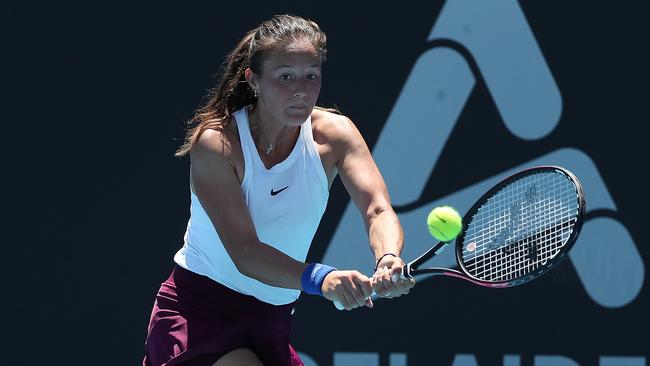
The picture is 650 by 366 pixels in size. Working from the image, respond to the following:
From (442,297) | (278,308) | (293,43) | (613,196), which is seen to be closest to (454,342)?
(442,297)

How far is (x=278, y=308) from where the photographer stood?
144 inches

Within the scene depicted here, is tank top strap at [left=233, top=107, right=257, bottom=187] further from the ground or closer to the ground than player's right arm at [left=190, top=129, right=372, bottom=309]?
further from the ground

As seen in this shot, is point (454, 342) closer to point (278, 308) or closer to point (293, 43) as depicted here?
point (278, 308)

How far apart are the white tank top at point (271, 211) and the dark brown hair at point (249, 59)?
0.22 ft

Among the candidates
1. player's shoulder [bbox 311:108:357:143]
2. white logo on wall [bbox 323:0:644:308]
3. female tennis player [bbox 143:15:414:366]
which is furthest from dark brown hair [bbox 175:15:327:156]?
white logo on wall [bbox 323:0:644:308]

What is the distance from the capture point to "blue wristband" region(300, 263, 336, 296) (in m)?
3.16

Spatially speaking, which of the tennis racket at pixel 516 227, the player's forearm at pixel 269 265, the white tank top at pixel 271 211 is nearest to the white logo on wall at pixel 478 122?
the tennis racket at pixel 516 227

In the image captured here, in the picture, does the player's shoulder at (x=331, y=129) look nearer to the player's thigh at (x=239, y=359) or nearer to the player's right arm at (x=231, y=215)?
the player's right arm at (x=231, y=215)

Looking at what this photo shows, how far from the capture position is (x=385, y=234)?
11.1 ft

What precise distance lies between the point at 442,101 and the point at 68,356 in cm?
197

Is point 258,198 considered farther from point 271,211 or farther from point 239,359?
point 239,359

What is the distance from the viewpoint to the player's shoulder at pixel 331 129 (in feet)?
12.0

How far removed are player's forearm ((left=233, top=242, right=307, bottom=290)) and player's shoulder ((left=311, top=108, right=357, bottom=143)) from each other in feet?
1.55

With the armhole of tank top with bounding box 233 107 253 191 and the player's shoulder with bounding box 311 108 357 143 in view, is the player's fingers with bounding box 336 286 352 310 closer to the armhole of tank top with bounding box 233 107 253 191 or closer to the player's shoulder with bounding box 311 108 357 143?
the armhole of tank top with bounding box 233 107 253 191
